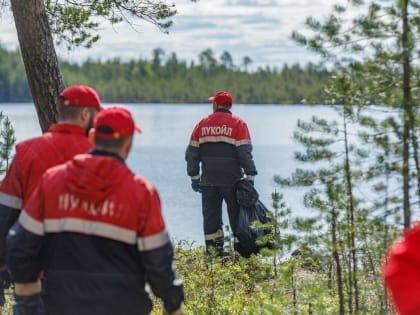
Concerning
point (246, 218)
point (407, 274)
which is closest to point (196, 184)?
point (246, 218)

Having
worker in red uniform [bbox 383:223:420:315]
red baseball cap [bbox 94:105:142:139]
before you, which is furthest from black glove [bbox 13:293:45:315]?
worker in red uniform [bbox 383:223:420:315]

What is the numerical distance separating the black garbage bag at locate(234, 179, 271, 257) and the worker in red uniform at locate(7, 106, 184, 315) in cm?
611

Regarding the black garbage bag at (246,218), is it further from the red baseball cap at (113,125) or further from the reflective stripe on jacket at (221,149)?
the red baseball cap at (113,125)

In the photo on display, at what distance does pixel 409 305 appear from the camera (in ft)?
5.80

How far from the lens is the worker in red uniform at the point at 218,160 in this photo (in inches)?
386

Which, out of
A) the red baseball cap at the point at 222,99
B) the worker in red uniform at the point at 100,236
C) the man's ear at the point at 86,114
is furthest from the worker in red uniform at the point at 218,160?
the worker in red uniform at the point at 100,236

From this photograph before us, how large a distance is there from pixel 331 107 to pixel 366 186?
50 centimetres

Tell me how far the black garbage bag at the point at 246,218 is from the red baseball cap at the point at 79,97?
5.64 meters

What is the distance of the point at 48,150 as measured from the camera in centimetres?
450

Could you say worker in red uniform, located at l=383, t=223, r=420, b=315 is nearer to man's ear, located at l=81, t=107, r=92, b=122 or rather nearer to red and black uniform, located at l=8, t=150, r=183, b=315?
red and black uniform, located at l=8, t=150, r=183, b=315

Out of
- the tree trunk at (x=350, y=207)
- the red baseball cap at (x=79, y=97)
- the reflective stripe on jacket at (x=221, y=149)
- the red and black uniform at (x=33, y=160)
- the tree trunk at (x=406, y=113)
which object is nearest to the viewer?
the red baseball cap at (x=79, y=97)

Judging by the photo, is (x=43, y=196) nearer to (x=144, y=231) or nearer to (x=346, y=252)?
(x=144, y=231)

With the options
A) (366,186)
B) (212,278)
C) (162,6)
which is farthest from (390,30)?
(162,6)

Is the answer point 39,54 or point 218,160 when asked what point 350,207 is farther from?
point 218,160
